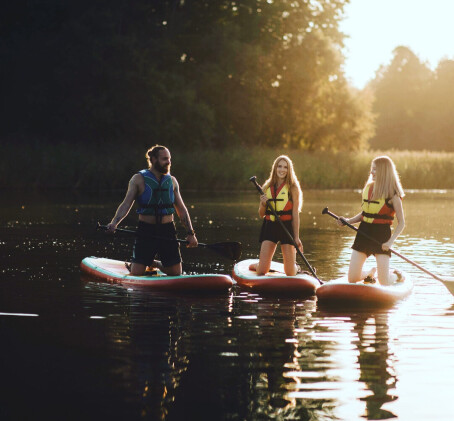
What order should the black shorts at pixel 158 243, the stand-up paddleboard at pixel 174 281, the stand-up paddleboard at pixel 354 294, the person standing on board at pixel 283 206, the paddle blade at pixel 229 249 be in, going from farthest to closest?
the paddle blade at pixel 229 249 → the person standing on board at pixel 283 206 → the black shorts at pixel 158 243 → the stand-up paddleboard at pixel 174 281 → the stand-up paddleboard at pixel 354 294

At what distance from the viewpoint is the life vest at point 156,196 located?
1002cm

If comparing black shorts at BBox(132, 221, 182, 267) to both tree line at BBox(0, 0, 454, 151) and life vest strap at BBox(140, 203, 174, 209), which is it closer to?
life vest strap at BBox(140, 203, 174, 209)

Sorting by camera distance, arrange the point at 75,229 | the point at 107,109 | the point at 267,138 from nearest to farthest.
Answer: the point at 75,229 → the point at 107,109 → the point at 267,138

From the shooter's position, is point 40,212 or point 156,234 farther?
point 40,212

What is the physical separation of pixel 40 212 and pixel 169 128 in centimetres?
1823

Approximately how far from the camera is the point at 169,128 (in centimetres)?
4075

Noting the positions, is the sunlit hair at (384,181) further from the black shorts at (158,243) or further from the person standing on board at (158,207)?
the black shorts at (158,243)

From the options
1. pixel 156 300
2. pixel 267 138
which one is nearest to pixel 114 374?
pixel 156 300

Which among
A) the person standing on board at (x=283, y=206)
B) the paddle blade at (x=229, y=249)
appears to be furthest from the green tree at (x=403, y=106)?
the person standing on board at (x=283, y=206)

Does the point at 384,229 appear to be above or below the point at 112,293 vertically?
above

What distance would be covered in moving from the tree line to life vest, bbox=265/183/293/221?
3015 cm

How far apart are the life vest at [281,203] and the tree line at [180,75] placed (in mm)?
30148

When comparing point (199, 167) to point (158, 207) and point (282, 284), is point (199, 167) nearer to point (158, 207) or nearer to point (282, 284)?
point (158, 207)

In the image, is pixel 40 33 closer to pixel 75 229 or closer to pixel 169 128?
pixel 169 128
